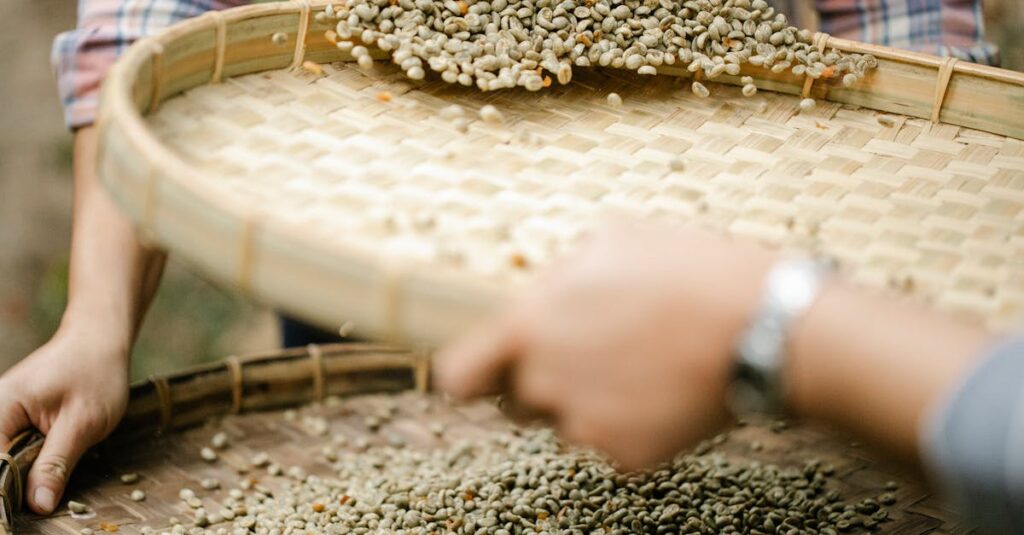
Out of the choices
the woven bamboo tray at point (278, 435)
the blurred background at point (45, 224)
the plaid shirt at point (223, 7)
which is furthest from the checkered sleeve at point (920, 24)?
the blurred background at point (45, 224)

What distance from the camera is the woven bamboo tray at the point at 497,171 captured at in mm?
647

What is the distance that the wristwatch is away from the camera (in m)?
0.56

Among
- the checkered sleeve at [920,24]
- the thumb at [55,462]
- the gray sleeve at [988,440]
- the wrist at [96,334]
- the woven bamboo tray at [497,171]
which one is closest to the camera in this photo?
the gray sleeve at [988,440]

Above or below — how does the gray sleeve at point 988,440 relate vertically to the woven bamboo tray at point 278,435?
above

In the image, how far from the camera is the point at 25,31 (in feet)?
8.62

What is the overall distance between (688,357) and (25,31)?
101 inches

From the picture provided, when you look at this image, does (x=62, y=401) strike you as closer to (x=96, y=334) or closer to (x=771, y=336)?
(x=96, y=334)

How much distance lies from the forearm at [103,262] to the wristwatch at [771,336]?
35.2 inches

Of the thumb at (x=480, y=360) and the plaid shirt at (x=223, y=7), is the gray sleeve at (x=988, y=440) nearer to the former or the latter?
the thumb at (x=480, y=360)

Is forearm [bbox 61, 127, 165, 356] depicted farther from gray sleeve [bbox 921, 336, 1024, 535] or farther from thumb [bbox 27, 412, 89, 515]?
gray sleeve [bbox 921, 336, 1024, 535]

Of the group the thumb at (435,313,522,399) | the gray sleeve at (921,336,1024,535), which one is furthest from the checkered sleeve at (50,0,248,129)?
the gray sleeve at (921,336,1024,535)

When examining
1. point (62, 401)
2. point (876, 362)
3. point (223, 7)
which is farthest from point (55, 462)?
point (876, 362)

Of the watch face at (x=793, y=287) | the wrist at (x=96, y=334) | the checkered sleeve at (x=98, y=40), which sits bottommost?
the wrist at (x=96, y=334)

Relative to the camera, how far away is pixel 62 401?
113 cm
